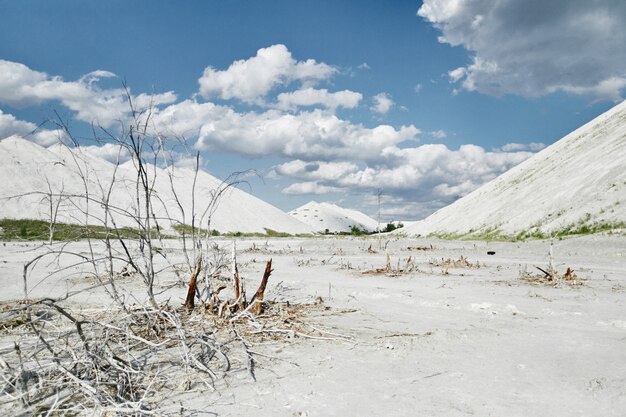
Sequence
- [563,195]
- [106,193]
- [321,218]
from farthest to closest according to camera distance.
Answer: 1. [321,218]
2. [106,193]
3. [563,195]

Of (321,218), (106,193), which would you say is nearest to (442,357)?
(106,193)

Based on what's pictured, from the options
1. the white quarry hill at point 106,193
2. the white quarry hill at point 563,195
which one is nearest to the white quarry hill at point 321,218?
the white quarry hill at point 106,193

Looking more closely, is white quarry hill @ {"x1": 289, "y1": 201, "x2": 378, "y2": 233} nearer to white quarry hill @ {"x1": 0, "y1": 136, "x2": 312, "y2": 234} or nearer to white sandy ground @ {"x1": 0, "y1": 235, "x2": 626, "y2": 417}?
white quarry hill @ {"x1": 0, "y1": 136, "x2": 312, "y2": 234}

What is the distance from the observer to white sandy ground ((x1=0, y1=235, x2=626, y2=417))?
A: 12.2ft

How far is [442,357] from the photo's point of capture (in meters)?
5.05

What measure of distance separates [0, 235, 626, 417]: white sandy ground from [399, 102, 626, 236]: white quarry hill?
61.7ft

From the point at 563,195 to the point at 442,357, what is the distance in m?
31.4

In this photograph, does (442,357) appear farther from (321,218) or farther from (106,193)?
(321,218)

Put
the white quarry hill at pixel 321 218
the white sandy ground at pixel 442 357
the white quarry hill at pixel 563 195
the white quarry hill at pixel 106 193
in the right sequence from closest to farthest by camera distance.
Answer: the white sandy ground at pixel 442 357 < the white quarry hill at pixel 563 195 < the white quarry hill at pixel 106 193 < the white quarry hill at pixel 321 218

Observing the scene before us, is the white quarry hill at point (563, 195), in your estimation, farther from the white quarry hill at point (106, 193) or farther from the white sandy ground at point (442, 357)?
the white quarry hill at point (106, 193)

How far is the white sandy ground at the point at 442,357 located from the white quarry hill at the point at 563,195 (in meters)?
18.8

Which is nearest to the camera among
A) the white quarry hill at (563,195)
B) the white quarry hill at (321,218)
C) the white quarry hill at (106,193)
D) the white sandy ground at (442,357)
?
the white sandy ground at (442,357)

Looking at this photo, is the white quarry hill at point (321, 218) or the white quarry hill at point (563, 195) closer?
the white quarry hill at point (563, 195)

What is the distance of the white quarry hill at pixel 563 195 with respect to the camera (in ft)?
85.8
